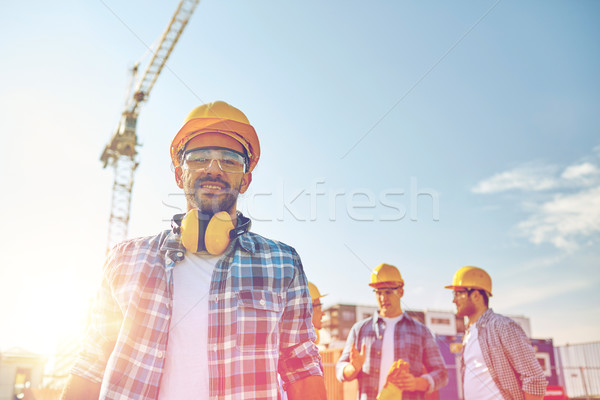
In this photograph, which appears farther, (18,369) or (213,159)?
(18,369)

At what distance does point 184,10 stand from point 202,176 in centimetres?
4572

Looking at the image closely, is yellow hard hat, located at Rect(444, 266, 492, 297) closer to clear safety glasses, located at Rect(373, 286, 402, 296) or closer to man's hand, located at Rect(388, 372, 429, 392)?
clear safety glasses, located at Rect(373, 286, 402, 296)

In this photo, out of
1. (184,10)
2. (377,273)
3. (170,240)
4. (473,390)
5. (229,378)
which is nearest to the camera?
(229,378)

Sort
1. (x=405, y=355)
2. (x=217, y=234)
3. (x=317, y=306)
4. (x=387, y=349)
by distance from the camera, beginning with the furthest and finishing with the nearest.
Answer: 1. (x=317, y=306)
2. (x=387, y=349)
3. (x=405, y=355)
4. (x=217, y=234)

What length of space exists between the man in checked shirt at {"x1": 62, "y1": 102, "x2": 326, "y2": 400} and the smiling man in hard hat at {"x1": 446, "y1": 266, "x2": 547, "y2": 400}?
3.48m

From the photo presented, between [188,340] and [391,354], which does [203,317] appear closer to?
[188,340]

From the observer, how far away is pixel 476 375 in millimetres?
5000

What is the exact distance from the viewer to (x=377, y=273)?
6871 millimetres

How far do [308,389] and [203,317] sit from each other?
568mm

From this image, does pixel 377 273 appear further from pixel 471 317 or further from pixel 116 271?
pixel 116 271

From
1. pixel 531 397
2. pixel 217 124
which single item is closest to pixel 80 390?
pixel 217 124

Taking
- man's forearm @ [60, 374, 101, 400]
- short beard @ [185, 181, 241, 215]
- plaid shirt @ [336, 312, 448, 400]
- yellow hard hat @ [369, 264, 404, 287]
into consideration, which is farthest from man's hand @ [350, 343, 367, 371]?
man's forearm @ [60, 374, 101, 400]

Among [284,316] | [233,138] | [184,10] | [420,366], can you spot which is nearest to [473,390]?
[420,366]

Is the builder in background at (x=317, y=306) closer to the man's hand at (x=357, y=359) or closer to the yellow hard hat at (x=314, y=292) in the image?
the yellow hard hat at (x=314, y=292)
